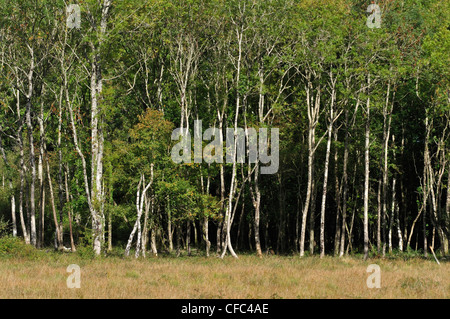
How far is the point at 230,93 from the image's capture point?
39125 millimetres

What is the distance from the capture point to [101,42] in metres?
27.2

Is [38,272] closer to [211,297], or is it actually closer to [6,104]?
[211,297]

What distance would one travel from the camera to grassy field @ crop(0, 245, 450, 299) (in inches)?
647

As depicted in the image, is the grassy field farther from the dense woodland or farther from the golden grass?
the dense woodland

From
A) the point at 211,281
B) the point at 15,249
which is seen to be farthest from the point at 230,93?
the point at 211,281

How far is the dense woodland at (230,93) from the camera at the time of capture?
1225 inches

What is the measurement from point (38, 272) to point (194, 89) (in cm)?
1953

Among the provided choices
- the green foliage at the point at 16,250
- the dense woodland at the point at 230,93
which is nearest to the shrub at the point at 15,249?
the green foliage at the point at 16,250

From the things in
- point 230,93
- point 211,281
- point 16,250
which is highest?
point 230,93

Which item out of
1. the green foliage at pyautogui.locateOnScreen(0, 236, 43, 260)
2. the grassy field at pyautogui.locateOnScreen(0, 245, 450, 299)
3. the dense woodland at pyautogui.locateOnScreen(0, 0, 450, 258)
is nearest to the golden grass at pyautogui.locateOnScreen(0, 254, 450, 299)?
the grassy field at pyautogui.locateOnScreen(0, 245, 450, 299)

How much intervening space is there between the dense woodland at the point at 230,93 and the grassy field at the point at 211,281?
19.5 feet

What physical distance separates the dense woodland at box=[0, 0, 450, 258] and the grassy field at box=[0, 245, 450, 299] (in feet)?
19.5

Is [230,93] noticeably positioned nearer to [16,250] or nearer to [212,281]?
[16,250]

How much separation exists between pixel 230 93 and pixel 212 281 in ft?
72.9
